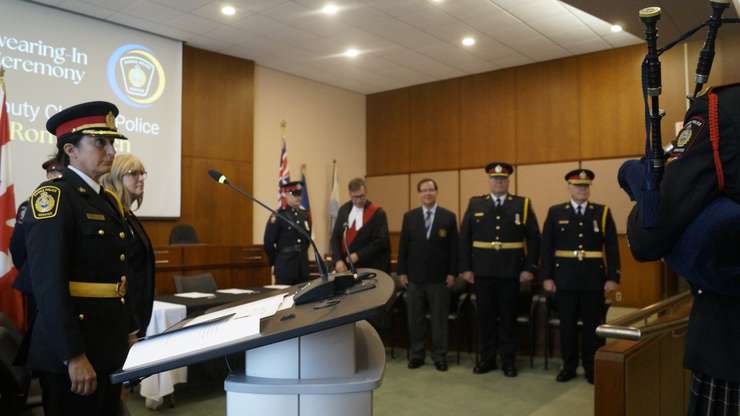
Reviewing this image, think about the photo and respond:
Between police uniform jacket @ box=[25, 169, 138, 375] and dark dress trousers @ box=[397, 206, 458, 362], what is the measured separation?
10.4 feet

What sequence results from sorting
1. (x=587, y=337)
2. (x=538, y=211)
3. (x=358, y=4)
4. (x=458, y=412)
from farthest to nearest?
(x=538, y=211), (x=358, y=4), (x=587, y=337), (x=458, y=412)

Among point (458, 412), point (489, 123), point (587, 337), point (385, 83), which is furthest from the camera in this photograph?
point (385, 83)

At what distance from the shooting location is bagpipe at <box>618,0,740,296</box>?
104cm

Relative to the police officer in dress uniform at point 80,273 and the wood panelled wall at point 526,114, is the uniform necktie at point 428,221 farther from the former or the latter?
the wood panelled wall at point 526,114

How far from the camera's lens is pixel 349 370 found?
111 cm

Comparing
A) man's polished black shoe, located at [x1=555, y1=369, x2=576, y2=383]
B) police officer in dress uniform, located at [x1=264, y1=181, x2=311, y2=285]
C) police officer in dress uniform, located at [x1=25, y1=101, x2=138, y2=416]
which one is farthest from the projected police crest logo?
man's polished black shoe, located at [x1=555, y1=369, x2=576, y2=383]

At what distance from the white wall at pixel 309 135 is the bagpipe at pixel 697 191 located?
7.19 m

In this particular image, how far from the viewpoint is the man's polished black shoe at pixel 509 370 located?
4.30m

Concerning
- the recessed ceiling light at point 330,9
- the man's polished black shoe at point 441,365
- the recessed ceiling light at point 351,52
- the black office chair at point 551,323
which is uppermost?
the recessed ceiling light at point 330,9

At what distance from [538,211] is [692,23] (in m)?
3.70

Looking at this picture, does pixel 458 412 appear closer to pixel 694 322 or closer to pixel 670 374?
pixel 670 374

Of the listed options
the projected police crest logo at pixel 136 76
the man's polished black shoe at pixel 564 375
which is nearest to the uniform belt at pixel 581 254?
the man's polished black shoe at pixel 564 375

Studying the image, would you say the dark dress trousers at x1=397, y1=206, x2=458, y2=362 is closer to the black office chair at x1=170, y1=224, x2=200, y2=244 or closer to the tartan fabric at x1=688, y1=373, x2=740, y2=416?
the black office chair at x1=170, y1=224, x2=200, y2=244

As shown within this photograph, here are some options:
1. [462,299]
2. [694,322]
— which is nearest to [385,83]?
[462,299]
